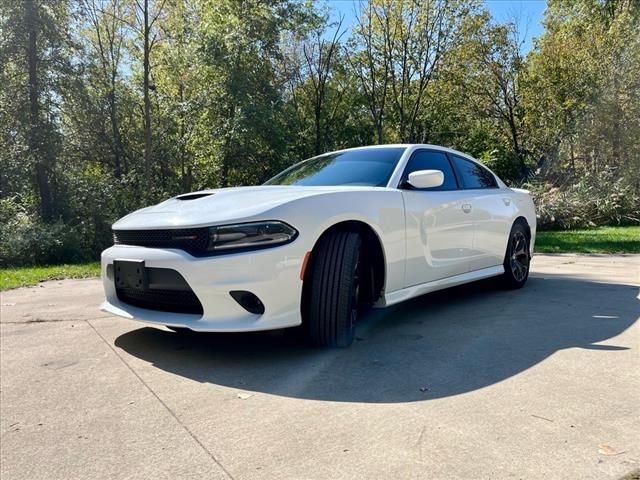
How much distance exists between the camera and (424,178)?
3850 millimetres

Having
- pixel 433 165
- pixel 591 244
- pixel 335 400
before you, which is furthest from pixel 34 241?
pixel 591 244

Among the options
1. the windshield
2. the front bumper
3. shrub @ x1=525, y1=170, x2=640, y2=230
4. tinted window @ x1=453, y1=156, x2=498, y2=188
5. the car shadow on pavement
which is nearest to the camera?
the car shadow on pavement

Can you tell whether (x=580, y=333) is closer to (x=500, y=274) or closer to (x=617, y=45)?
(x=500, y=274)

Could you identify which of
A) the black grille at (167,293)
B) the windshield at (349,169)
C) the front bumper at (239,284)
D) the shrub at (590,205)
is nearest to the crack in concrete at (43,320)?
the black grille at (167,293)

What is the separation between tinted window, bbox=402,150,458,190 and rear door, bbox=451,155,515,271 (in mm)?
161

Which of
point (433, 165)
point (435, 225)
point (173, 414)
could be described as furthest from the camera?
point (433, 165)

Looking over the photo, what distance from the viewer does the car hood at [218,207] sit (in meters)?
3.06

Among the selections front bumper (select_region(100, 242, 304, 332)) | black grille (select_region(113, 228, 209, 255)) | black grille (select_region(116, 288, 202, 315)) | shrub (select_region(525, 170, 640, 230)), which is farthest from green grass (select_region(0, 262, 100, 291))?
shrub (select_region(525, 170, 640, 230))

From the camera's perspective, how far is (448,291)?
18.2 feet

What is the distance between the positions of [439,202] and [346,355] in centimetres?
165

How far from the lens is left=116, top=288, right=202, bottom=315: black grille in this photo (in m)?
3.12

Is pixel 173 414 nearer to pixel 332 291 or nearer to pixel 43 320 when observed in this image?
pixel 332 291

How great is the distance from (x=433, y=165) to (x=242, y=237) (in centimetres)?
220

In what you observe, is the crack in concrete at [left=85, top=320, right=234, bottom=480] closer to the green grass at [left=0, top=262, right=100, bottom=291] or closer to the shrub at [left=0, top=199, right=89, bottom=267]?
the green grass at [left=0, top=262, right=100, bottom=291]
